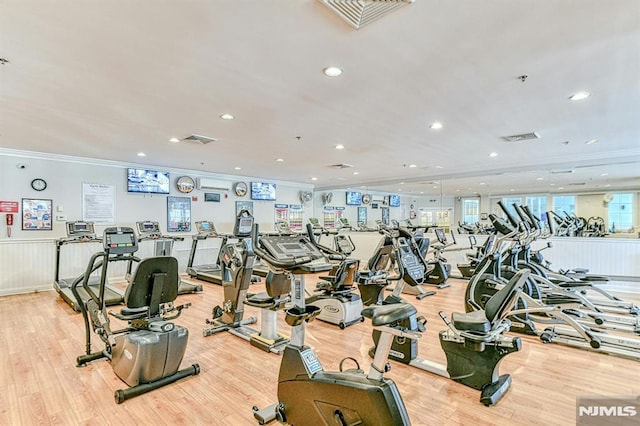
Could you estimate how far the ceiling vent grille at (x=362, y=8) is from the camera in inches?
75.4

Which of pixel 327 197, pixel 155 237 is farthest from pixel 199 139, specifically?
pixel 327 197

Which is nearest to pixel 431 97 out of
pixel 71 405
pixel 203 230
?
pixel 71 405

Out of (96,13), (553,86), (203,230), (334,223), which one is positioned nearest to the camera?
(96,13)

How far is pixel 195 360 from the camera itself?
3264 millimetres

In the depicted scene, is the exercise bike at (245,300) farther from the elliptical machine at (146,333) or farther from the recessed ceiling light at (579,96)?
the recessed ceiling light at (579,96)

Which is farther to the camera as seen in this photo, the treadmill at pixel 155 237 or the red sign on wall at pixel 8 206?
the treadmill at pixel 155 237

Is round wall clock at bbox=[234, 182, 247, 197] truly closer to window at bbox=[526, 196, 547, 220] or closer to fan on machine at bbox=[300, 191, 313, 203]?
fan on machine at bbox=[300, 191, 313, 203]

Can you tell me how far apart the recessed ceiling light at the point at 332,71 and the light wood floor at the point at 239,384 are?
266 cm

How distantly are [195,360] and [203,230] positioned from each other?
192 inches

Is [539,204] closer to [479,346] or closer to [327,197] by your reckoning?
[327,197]

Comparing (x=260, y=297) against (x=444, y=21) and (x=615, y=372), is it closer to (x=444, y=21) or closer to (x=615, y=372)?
(x=444, y=21)

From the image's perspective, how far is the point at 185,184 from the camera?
822 cm

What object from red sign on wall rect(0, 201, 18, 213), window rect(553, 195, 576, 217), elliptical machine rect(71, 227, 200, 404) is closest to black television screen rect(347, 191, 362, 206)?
window rect(553, 195, 576, 217)

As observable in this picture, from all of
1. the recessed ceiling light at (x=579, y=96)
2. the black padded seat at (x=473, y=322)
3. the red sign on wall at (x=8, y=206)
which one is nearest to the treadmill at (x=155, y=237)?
the red sign on wall at (x=8, y=206)
